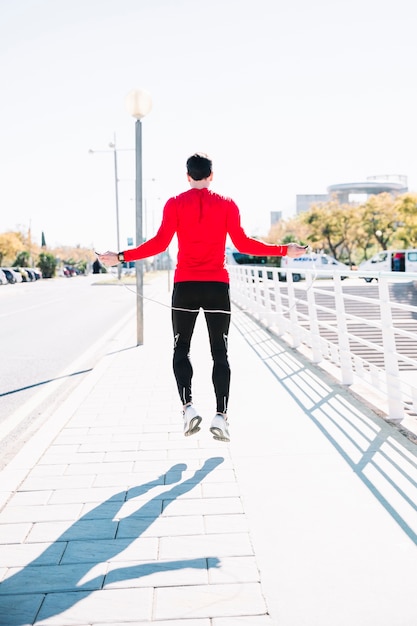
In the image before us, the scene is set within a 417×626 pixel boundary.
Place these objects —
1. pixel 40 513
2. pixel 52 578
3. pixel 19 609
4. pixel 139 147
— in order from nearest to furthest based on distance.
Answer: pixel 19 609
pixel 52 578
pixel 40 513
pixel 139 147

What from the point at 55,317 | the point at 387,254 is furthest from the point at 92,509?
the point at 387,254

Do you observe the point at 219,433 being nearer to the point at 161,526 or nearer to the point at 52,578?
the point at 161,526

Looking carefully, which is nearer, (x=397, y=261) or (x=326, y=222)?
(x=397, y=261)

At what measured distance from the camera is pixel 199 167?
4.19 m

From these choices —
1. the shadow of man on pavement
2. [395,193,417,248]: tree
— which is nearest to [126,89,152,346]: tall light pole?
the shadow of man on pavement

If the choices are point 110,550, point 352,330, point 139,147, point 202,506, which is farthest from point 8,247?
point 110,550

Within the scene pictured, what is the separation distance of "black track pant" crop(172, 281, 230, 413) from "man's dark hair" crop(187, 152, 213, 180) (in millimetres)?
698

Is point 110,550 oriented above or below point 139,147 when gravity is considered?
below

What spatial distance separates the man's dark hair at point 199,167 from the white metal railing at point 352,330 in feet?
4.94

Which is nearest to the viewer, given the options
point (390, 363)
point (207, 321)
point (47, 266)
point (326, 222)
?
point (207, 321)

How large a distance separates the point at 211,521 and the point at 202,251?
1795 millimetres

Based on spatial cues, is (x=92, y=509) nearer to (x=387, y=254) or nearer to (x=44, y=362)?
(x=44, y=362)

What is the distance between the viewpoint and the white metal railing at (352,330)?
16.3 feet

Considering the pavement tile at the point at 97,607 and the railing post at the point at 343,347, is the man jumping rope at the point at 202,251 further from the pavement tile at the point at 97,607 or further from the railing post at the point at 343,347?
the railing post at the point at 343,347
